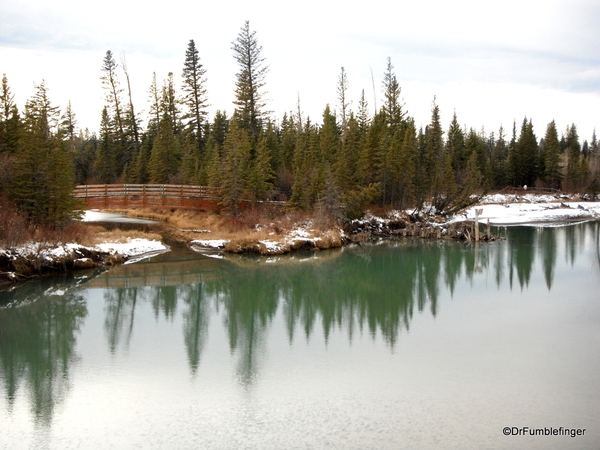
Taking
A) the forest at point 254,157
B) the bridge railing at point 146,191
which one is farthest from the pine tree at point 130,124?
the bridge railing at point 146,191

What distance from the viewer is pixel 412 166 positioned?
46.0 m

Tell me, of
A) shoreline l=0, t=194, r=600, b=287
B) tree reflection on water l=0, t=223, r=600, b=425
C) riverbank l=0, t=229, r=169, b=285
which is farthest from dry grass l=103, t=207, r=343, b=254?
riverbank l=0, t=229, r=169, b=285

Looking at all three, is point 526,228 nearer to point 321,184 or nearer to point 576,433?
point 321,184

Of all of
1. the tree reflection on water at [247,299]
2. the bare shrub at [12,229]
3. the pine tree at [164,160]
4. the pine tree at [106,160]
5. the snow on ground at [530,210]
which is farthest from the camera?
the pine tree at [106,160]

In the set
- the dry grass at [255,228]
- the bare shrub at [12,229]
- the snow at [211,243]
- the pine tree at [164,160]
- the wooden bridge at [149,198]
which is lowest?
the snow at [211,243]

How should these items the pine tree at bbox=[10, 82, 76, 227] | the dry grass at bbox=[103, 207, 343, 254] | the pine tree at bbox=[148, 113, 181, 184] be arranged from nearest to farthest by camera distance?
the pine tree at bbox=[10, 82, 76, 227] < the dry grass at bbox=[103, 207, 343, 254] < the pine tree at bbox=[148, 113, 181, 184]

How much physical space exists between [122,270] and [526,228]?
3495cm

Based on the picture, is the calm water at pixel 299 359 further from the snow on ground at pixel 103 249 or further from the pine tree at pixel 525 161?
the pine tree at pixel 525 161

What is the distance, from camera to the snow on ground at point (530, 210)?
2132 inches

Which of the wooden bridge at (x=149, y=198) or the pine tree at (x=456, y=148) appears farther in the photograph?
the pine tree at (x=456, y=148)

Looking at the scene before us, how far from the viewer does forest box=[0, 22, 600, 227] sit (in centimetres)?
2756

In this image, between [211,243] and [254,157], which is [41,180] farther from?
[254,157]

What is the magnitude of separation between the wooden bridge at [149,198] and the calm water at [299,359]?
44.4 ft

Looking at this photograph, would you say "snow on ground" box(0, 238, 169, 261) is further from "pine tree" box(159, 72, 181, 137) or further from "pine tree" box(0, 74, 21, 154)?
"pine tree" box(159, 72, 181, 137)
